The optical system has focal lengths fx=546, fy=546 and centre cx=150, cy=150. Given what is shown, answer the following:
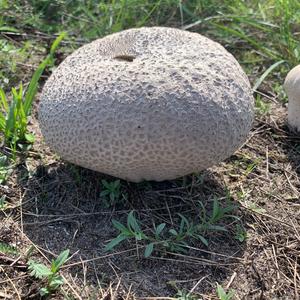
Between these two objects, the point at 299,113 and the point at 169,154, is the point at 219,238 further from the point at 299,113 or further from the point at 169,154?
the point at 299,113

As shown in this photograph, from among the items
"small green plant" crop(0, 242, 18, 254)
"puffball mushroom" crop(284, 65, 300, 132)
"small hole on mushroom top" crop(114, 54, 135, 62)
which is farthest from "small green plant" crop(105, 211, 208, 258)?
"puffball mushroom" crop(284, 65, 300, 132)

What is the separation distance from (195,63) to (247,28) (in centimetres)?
148

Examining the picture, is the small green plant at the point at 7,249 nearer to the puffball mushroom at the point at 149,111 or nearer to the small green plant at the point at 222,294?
the puffball mushroom at the point at 149,111

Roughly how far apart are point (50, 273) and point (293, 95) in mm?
1455

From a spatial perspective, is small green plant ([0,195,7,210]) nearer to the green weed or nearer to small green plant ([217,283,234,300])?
the green weed

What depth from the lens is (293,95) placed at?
2.60 m

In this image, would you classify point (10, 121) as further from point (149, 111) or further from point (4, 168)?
point (149, 111)

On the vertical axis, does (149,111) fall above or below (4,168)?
above

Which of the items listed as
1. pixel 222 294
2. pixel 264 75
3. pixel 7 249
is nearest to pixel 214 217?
pixel 222 294

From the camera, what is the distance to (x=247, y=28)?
3418 mm

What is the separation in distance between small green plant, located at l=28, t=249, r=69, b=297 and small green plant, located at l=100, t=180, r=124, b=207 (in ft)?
1.11

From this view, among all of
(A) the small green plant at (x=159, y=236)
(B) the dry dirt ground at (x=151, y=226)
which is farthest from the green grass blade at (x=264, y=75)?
(A) the small green plant at (x=159, y=236)

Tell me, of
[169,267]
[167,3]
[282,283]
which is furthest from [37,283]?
[167,3]

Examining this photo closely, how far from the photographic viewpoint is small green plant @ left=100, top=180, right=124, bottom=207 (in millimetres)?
2125
